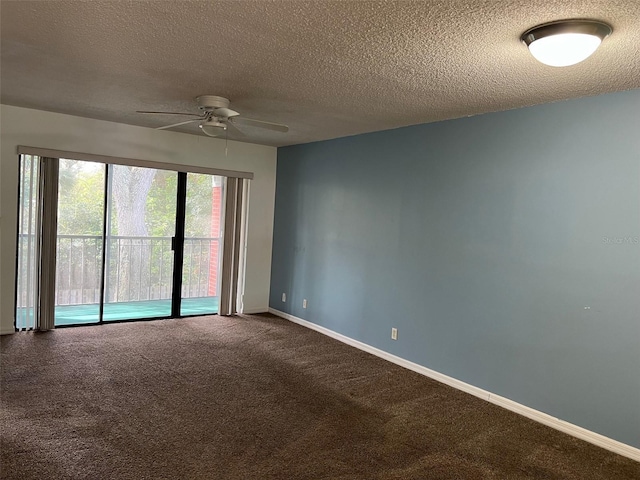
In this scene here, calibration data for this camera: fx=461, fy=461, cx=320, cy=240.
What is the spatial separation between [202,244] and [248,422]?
150 inches

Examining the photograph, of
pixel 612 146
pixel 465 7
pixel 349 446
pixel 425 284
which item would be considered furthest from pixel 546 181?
pixel 349 446

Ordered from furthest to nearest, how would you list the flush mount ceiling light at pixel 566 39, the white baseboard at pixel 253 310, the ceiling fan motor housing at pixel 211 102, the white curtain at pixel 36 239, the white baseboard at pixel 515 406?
the white baseboard at pixel 253 310 → the white curtain at pixel 36 239 → the ceiling fan motor housing at pixel 211 102 → the white baseboard at pixel 515 406 → the flush mount ceiling light at pixel 566 39

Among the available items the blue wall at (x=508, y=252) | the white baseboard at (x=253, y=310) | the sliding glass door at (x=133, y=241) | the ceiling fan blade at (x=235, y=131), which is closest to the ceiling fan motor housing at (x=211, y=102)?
the ceiling fan blade at (x=235, y=131)

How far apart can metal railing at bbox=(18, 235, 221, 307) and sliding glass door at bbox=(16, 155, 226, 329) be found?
1 cm

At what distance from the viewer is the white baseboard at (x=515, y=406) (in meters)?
2.96

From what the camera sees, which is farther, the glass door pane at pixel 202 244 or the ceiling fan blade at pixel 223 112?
the glass door pane at pixel 202 244

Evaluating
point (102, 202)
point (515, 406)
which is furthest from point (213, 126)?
point (515, 406)

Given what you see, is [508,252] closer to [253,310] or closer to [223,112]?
[223,112]

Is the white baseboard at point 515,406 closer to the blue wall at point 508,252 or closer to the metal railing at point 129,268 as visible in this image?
the blue wall at point 508,252

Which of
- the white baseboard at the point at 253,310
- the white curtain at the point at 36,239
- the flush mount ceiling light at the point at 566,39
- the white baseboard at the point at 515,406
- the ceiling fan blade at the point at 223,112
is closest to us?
the flush mount ceiling light at the point at 566,39

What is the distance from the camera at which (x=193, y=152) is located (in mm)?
5605

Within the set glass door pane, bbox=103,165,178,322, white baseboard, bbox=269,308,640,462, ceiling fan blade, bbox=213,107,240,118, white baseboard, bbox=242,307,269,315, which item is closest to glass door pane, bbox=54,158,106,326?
glass door pane, bbox=103,165,178,322

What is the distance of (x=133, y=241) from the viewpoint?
6273mm

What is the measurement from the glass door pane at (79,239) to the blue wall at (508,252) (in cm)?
302
